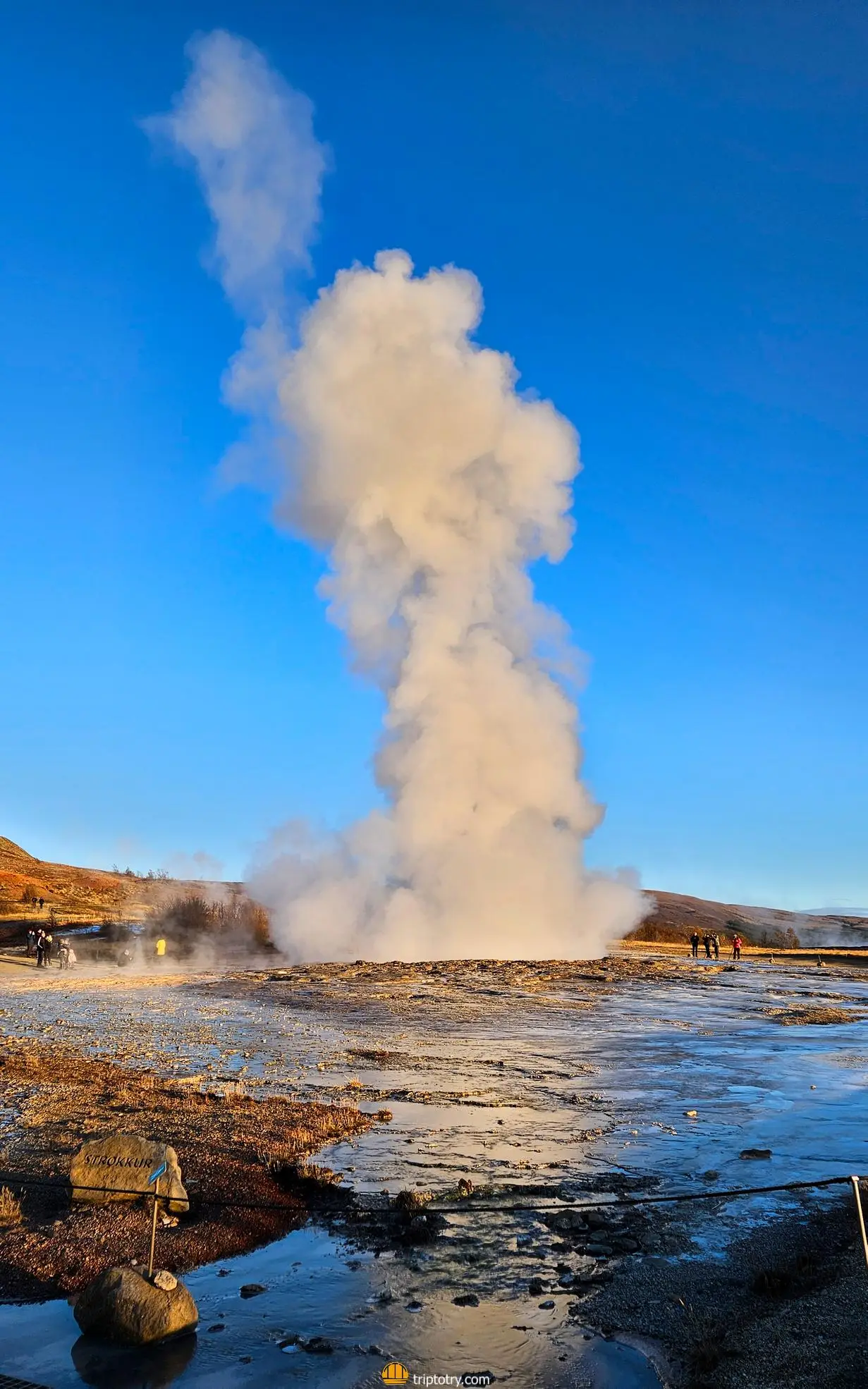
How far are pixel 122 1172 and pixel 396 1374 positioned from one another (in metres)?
4.40

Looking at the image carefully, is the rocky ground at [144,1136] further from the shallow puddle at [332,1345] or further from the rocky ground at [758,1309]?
the rocky ground at [758,1309]

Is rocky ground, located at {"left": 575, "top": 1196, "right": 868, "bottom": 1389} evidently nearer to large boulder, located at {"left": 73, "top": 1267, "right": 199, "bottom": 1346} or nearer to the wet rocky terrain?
the wet rocky terrain

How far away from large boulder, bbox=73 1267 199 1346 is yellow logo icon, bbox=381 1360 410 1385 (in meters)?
1.78

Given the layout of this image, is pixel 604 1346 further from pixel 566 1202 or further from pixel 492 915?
pixel 492 915

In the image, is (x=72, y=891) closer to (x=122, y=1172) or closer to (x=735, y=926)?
(x=735, y=926)

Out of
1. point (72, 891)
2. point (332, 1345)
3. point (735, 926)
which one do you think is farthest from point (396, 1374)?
point (735, 926)

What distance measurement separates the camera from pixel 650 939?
2913 inches

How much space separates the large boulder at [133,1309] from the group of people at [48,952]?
35.7m

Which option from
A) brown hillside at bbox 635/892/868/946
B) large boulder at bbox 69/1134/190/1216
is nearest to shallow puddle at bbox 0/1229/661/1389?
large boulder at bbox 69/1134/190/1216

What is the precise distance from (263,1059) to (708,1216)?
1091cm

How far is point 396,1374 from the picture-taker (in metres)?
7.04

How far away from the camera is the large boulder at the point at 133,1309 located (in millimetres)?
7523

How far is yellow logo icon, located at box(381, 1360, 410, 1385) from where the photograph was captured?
22.8 feet

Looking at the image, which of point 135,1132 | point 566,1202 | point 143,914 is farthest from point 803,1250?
point 143,914
